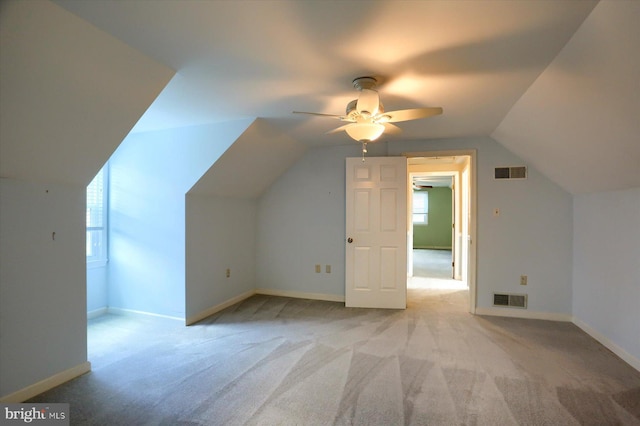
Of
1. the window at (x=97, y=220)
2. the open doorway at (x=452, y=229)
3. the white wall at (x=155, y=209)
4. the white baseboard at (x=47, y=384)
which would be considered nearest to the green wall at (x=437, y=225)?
the open doorway at (x=452, y=229)

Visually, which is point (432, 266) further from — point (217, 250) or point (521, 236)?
point (217, 250)

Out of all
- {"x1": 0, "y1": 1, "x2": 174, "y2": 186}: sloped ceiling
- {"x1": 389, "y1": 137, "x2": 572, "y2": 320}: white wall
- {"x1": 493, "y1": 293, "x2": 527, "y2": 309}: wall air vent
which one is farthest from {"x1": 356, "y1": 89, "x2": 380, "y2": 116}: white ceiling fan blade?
{"x1": 493, "y1": 293, "x2": 527, "y2": 309}: wall air vent

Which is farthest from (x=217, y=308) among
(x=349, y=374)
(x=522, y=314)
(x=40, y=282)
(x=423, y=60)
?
(x=522, y=314)

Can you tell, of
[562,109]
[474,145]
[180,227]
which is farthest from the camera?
[474,145]

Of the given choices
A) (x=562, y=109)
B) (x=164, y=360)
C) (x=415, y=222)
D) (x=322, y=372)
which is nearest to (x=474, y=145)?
(x=562, y=109)

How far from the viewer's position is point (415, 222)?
11.5 metres

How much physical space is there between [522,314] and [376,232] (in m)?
2.02

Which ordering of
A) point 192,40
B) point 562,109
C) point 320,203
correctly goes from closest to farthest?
point 192,40, point 562,109, point 320,203

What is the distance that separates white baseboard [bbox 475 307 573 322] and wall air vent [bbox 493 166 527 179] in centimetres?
164

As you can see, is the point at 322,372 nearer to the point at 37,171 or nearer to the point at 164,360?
the point at 164,360

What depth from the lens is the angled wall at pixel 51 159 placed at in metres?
1.59

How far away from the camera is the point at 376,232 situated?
13.5 ft

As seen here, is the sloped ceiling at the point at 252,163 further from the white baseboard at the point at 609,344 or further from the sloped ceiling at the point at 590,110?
the white baseboard at the point at 609,344

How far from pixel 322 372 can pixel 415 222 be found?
387 inches
